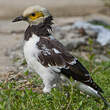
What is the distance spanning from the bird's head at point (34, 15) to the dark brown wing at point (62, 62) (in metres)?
0.40

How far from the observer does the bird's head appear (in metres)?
5.82

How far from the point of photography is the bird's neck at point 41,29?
580cm

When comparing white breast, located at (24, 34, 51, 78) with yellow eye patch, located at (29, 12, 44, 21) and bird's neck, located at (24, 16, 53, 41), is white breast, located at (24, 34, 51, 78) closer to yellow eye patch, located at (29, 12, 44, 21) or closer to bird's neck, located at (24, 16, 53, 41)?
bird's neck, located at (24, 16, 53, 41)

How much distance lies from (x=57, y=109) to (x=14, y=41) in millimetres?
6135

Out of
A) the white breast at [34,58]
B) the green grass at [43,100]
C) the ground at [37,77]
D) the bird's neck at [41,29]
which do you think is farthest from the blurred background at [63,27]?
the green grass at [43,100]

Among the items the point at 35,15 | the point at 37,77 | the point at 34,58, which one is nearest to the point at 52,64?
the point at 34,58

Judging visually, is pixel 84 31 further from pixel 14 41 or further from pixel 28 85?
pixel 28 85

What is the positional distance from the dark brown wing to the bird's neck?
0.20 metres

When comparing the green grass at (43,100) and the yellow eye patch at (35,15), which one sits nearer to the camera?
the green grass at (43,100)

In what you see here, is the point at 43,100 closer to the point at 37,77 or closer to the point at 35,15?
the point at 35,15

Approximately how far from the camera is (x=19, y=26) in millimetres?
12633

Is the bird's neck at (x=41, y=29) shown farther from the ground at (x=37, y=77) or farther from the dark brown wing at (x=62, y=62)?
the ground at (x=37, y=77)

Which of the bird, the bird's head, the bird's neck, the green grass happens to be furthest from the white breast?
the bird's head

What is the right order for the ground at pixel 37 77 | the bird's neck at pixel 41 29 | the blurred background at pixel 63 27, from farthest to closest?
the blurred background at pixel 63 27, the bird's neck at pixel 41 29, the ground at pixel 37 77
